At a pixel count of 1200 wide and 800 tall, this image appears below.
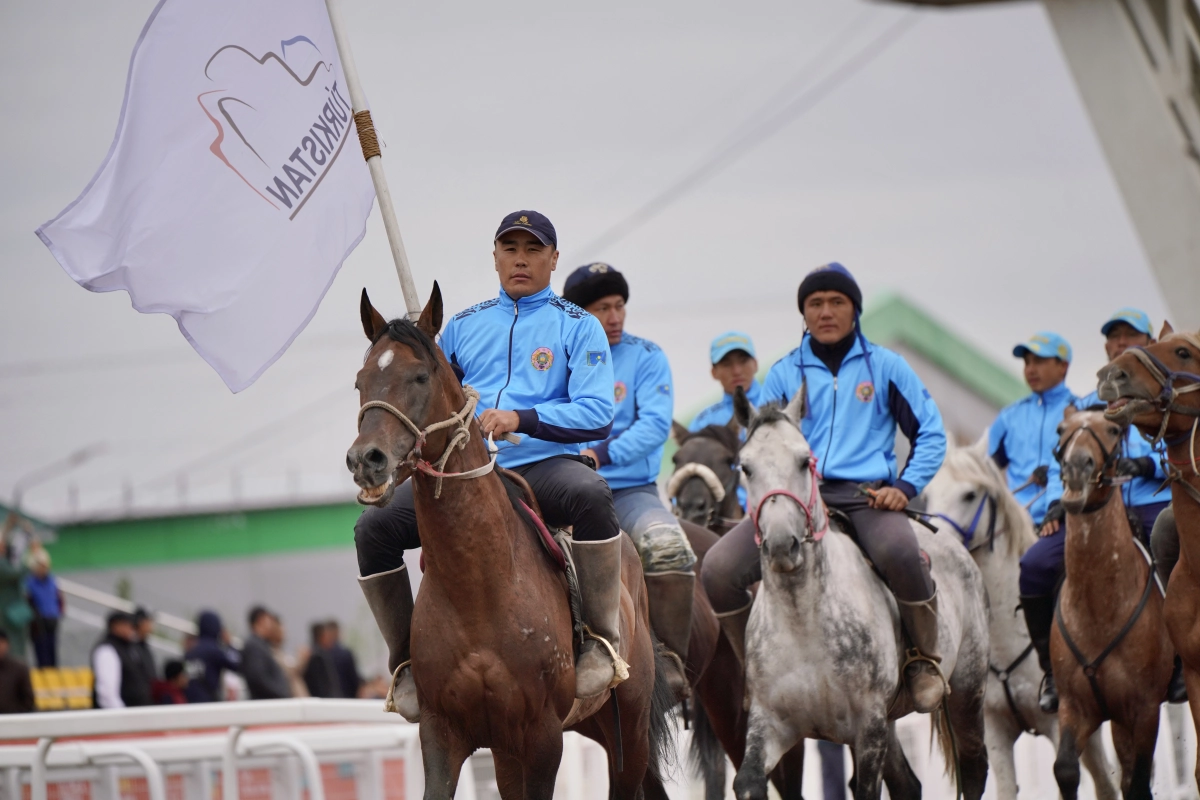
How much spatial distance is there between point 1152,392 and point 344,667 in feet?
38.6

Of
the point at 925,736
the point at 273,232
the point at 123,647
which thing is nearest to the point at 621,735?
the point at 273,232

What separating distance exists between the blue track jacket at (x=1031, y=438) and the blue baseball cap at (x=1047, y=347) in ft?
0.75

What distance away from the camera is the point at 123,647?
13.7 m

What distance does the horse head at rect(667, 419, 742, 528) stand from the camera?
32.3 feet

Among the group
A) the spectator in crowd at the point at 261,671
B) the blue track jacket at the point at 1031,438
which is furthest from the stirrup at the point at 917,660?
the spectator in crowd at the point at 261,671

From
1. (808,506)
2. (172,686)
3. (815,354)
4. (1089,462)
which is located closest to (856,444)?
(815,354)

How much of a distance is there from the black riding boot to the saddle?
13.7 ft

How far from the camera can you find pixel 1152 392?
7.16 m

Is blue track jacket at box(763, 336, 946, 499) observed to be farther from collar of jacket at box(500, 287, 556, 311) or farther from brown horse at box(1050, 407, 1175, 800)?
collar of jacket at box(500, 287, 556, 311)

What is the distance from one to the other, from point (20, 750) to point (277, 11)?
415 cm

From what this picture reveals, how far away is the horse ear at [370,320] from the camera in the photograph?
5.74 m

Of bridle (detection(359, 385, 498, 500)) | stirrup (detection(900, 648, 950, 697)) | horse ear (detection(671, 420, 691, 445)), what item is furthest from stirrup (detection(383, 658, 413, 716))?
horse ear (detection(671, 420, 691, 445))

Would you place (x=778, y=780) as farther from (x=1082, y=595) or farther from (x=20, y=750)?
(x=20, y=750)

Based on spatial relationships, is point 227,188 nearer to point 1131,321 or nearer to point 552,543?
point 552,543
